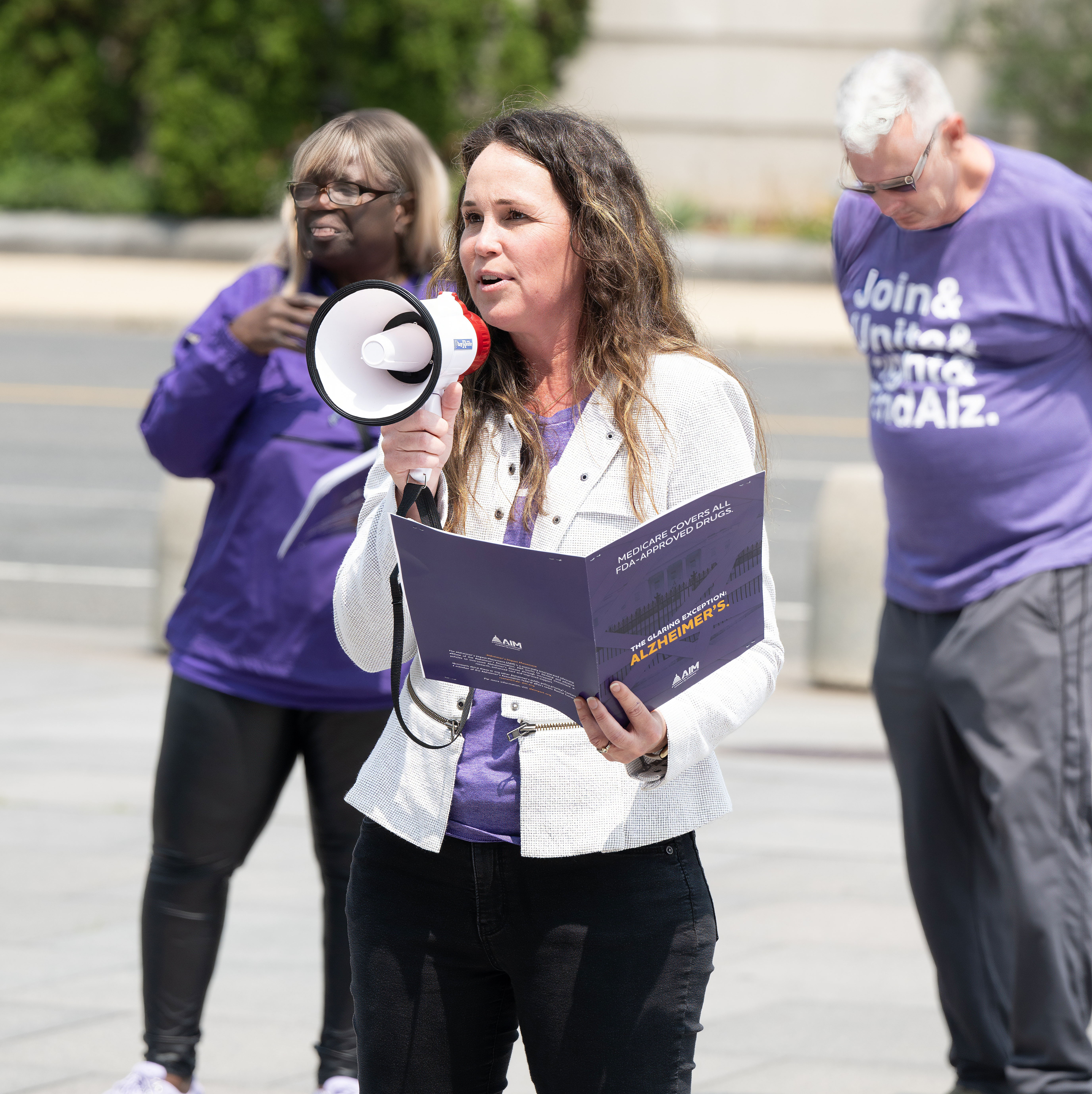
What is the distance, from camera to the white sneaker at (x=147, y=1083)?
3.61m

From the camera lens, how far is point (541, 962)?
2449 millimetres

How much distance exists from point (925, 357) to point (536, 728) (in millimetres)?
1699

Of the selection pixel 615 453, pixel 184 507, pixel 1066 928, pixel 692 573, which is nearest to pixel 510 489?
pixel 615 453

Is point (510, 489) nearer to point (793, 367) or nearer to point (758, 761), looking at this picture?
point (758, 761)

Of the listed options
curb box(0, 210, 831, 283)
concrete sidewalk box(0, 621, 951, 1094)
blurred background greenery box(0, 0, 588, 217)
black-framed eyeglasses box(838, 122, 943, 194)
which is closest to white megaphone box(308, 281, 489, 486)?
black-framed eyeglasses box(838, 122, 943, 194)

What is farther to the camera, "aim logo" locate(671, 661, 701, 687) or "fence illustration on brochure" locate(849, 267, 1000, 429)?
"fence illustration on brochure" locate(849, 267, 1000, 429)

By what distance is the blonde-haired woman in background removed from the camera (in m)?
3.59

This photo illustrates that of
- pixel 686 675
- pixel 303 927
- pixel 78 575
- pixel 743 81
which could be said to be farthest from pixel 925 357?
pixel 743 81

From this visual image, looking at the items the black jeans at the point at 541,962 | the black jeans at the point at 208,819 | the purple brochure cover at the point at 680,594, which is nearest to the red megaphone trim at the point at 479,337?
the purple brochure cover at the point at 680,594

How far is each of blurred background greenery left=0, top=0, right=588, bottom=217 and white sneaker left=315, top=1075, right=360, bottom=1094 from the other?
22.2 metres

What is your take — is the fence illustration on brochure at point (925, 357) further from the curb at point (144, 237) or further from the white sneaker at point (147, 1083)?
the curb at point (144, 237)

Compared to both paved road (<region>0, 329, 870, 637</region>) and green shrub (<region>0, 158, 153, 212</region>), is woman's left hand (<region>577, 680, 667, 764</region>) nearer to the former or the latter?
paved road (<region>0, 329, 870, 637</region>)

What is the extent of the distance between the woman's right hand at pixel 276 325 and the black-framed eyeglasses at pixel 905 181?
1.14 m

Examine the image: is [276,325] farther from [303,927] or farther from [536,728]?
[303,927]
